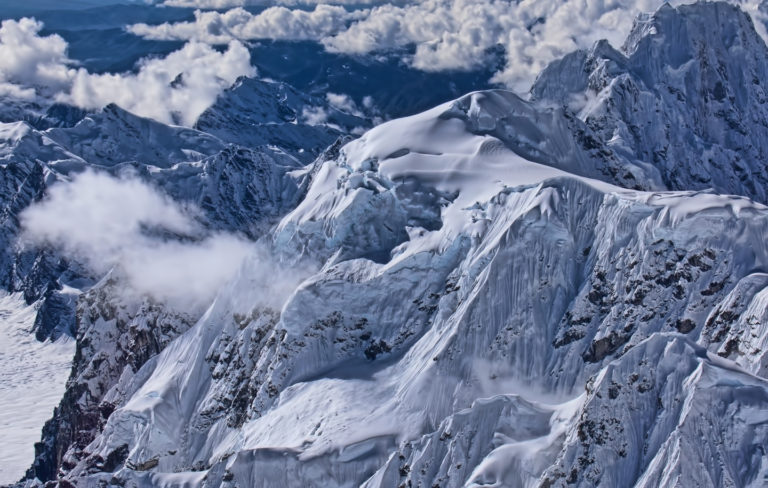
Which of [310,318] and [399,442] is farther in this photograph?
[310,318]

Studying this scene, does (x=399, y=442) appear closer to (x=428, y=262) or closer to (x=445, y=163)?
(x=428, y=262)

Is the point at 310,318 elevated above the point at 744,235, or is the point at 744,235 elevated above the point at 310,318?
the point at 744,235

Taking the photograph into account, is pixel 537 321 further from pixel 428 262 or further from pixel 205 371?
pixel 205 371

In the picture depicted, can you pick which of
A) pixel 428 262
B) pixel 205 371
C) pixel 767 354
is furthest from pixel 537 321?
pixel 205 371

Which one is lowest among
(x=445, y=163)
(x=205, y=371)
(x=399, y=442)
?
(x=205, y=371)

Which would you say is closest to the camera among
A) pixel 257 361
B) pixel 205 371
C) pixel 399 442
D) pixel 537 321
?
pixel 399 442

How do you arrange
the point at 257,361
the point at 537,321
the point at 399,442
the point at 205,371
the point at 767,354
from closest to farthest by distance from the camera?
the point at 767,354 < the point at 399,442 < the point at 537,321 < the point at 257,361 < the point at 205,371
